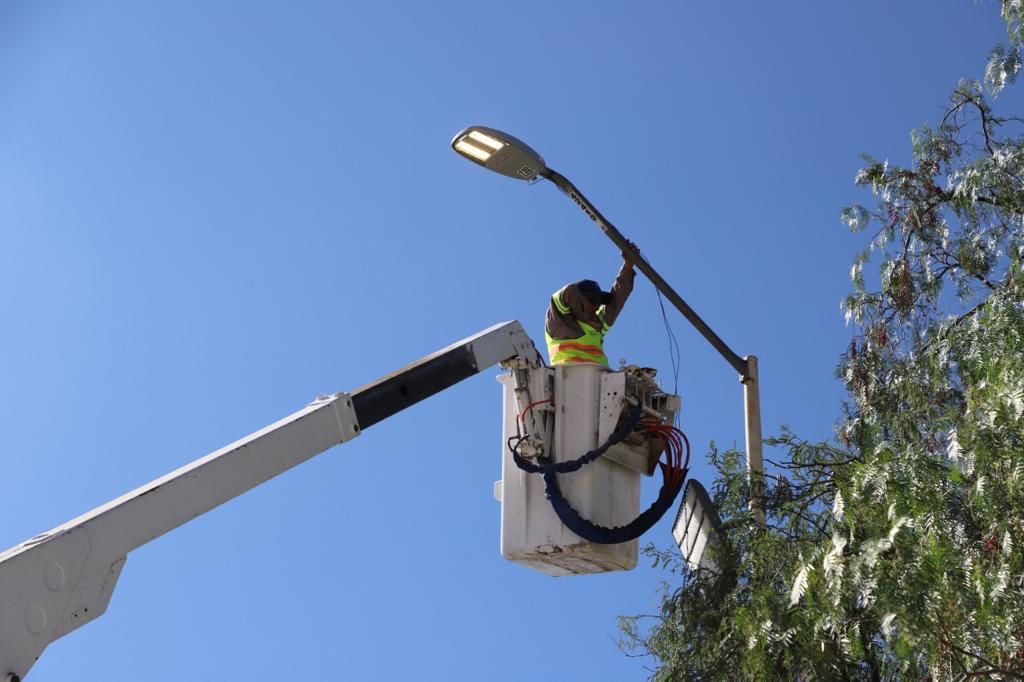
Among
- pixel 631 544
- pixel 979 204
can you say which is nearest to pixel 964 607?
pixel 631 544

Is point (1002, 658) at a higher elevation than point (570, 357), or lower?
lower

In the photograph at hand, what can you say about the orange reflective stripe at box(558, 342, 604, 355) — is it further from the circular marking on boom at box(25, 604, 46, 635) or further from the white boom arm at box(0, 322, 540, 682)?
the circular marking on boom at box(25, 604, 46, 635)

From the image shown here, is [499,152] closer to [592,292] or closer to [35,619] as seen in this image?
[592,292]

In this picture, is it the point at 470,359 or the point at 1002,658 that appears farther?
the point at 470,359

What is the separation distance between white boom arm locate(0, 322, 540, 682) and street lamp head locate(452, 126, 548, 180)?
1.00m

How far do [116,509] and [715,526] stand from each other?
360cm

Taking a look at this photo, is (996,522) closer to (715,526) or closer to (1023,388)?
(1023,388)

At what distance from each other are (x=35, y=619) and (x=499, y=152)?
3.72 m

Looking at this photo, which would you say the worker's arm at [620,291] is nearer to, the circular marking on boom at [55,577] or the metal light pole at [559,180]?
the metal light pole at [559,180]

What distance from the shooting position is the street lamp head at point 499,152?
27.4 feet

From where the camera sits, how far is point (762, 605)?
7621 millimetres

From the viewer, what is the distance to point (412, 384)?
→ 793 centimetres

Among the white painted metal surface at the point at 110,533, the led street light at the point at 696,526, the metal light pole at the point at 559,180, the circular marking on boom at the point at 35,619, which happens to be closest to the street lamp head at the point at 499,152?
the metal light pole at the point at 559,180

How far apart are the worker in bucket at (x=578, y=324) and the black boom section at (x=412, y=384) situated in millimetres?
545
